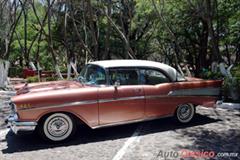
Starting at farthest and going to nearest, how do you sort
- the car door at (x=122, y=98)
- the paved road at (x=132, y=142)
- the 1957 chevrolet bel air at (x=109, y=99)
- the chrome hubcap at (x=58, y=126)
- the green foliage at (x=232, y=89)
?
1. the green foliage at (x=232, y=89)
2. the car door at (x=122, y=98)
3. the chrome hubcap at (x=58, y=126)
4. the 1957 chevrolet bel air at (x=109, y=99)
5. the paved road at (x=132, y=142)

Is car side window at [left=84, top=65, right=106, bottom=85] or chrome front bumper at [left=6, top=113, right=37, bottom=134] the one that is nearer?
chrome front bumper at [left=6, top=113, right=37, bottom=134]

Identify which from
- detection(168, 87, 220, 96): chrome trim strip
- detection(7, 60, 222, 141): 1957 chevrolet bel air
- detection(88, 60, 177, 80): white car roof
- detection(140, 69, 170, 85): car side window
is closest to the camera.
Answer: detection(7, 60, 222, 141): 1957 chevrolet bel air

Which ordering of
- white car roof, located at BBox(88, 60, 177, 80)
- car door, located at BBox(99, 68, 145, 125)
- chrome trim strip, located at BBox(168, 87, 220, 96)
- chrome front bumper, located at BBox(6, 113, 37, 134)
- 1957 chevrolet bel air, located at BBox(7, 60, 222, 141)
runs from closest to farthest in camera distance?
chrome front bumper, located at BBox(6, 113, 37, 134) → 1957 chevrolet bel air, located at BBox(7, 60, 222, 141) → car door, located at BBox(99, 68, 145, 125) → white car roof, located at BBox(88, 60, 177, 80) → chrome trim strip, located at BBox(168, 87, 220, 96)

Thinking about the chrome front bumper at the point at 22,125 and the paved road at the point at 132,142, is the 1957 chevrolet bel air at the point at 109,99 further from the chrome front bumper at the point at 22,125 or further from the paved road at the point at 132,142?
the paved road at the point at 132,142

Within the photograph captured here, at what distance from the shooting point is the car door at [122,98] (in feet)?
19.8

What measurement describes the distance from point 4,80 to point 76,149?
10.8m

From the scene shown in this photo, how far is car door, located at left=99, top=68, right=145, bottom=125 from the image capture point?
19.8 feet

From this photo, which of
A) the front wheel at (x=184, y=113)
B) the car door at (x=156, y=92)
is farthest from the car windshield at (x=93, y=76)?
the front wheel at (x=184, y=113)

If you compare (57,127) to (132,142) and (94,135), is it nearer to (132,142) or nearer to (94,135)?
(94,135)

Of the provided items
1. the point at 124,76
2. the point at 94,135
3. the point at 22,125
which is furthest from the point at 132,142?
the point at 22,125

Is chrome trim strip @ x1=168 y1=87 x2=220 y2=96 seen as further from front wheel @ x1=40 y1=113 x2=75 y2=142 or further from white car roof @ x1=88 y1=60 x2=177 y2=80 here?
front wheel @ x1=40 y1=113 x2=75 y2=142

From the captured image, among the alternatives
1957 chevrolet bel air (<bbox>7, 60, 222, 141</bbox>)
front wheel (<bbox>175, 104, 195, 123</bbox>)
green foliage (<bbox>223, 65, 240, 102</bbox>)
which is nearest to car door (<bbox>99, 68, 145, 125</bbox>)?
1957 chevrolet bel air (<bbox>7, 60, 222, 141</bbox>)

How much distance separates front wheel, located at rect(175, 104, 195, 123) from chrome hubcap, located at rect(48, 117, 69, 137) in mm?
2458

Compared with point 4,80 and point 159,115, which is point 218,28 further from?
point 159,115
